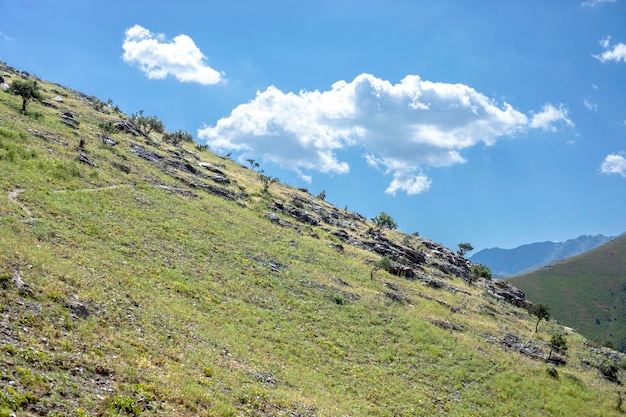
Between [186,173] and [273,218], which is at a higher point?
[186,173]

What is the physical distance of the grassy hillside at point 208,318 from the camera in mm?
17828

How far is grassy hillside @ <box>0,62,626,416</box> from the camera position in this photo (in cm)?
1783

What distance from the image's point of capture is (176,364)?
2080 cm

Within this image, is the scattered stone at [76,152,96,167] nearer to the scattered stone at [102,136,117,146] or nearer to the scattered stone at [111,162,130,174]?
the scattered stone at [111,162,130,174]

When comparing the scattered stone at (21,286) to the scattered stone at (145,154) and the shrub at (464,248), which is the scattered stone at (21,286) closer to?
the scattered stone at (145,154)

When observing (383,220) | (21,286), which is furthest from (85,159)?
(383,220)

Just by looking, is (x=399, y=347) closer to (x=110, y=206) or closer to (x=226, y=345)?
(x=226, y=345)

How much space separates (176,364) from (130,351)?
8.19 feet

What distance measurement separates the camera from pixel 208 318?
3086 centimetres

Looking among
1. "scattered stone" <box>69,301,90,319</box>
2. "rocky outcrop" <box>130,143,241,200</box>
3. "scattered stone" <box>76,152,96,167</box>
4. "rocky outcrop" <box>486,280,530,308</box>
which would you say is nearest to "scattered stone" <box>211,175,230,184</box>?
"rocky outcrop" <box>130,143,241,200</box>

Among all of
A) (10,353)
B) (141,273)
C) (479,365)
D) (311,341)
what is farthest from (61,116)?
(479,365)

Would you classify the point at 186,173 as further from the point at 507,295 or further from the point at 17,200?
the point at 507,295

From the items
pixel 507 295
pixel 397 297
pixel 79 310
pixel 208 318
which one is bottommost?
pixel 208 318

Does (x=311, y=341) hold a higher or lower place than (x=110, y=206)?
lower
